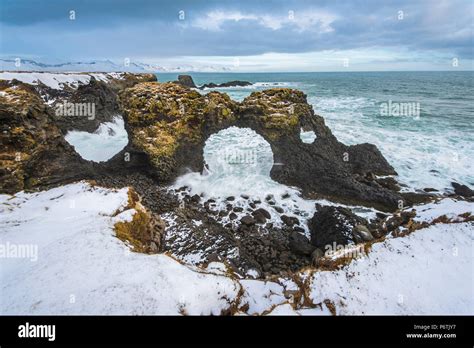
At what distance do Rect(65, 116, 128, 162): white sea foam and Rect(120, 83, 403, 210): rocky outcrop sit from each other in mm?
8612

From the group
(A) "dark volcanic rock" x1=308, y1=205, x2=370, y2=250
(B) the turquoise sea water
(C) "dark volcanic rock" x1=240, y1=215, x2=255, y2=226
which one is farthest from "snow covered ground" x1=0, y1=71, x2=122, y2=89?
(A) "dark volcanic rock" x1=308, y1=205, x2=370, y2=250

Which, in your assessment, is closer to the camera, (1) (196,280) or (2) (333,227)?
(1) (196,280)

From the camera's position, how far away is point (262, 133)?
22.5m

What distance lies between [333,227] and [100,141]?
2977 cm

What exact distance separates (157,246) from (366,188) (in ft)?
48.7

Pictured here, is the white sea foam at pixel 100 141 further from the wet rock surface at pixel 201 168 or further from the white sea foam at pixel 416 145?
the white sea foam at pixel 416 145

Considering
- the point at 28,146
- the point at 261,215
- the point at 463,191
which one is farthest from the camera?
the point at 463,191

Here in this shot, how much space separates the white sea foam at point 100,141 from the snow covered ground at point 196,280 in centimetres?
1881

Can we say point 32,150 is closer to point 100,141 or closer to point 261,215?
point 261,215

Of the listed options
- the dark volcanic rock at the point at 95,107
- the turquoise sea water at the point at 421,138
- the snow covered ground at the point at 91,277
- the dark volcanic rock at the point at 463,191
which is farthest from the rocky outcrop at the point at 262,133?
the dark volcanic rock at the point at 95,107

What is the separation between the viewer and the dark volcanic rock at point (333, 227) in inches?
506

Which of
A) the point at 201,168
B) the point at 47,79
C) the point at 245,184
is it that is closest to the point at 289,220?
the point at 245,184

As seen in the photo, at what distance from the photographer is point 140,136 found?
20.3 meters
